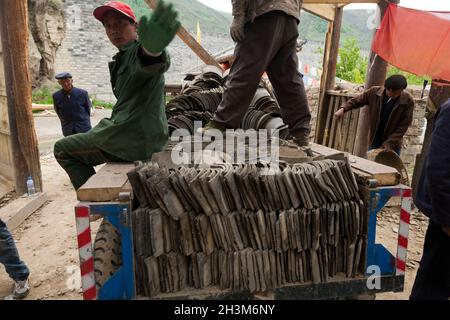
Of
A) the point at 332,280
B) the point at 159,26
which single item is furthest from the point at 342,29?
the point at 332,280

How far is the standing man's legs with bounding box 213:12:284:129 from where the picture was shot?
2.86 meters

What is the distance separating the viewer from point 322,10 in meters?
6.75

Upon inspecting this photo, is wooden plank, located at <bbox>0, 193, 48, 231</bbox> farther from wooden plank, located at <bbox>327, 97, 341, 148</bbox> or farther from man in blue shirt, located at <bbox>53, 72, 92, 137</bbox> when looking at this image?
wooden plank, located at <bbox>327, 97, 341, 148</bbox>

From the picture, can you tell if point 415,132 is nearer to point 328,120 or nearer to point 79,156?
point 328,120

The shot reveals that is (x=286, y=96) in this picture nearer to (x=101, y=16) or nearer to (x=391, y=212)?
(x=101, y=16)

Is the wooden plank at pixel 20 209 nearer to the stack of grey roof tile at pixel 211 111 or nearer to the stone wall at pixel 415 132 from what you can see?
the stack of grey roof tile at pixel 211 111

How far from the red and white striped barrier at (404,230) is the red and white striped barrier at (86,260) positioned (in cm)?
172

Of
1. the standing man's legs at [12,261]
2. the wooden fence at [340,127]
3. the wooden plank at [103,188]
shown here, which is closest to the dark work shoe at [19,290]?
the standing man's legs at [12,261]

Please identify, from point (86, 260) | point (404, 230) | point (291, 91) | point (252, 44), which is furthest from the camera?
point (291, 91)

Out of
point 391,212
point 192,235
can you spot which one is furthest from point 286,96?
point 391,212

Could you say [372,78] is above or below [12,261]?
above

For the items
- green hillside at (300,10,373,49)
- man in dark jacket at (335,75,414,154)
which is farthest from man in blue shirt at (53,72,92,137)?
green hillside at (300,10,373,49)

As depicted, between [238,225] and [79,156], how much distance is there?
1.44 meters

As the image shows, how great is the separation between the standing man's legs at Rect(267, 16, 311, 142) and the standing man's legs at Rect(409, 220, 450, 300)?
49.0 inches
